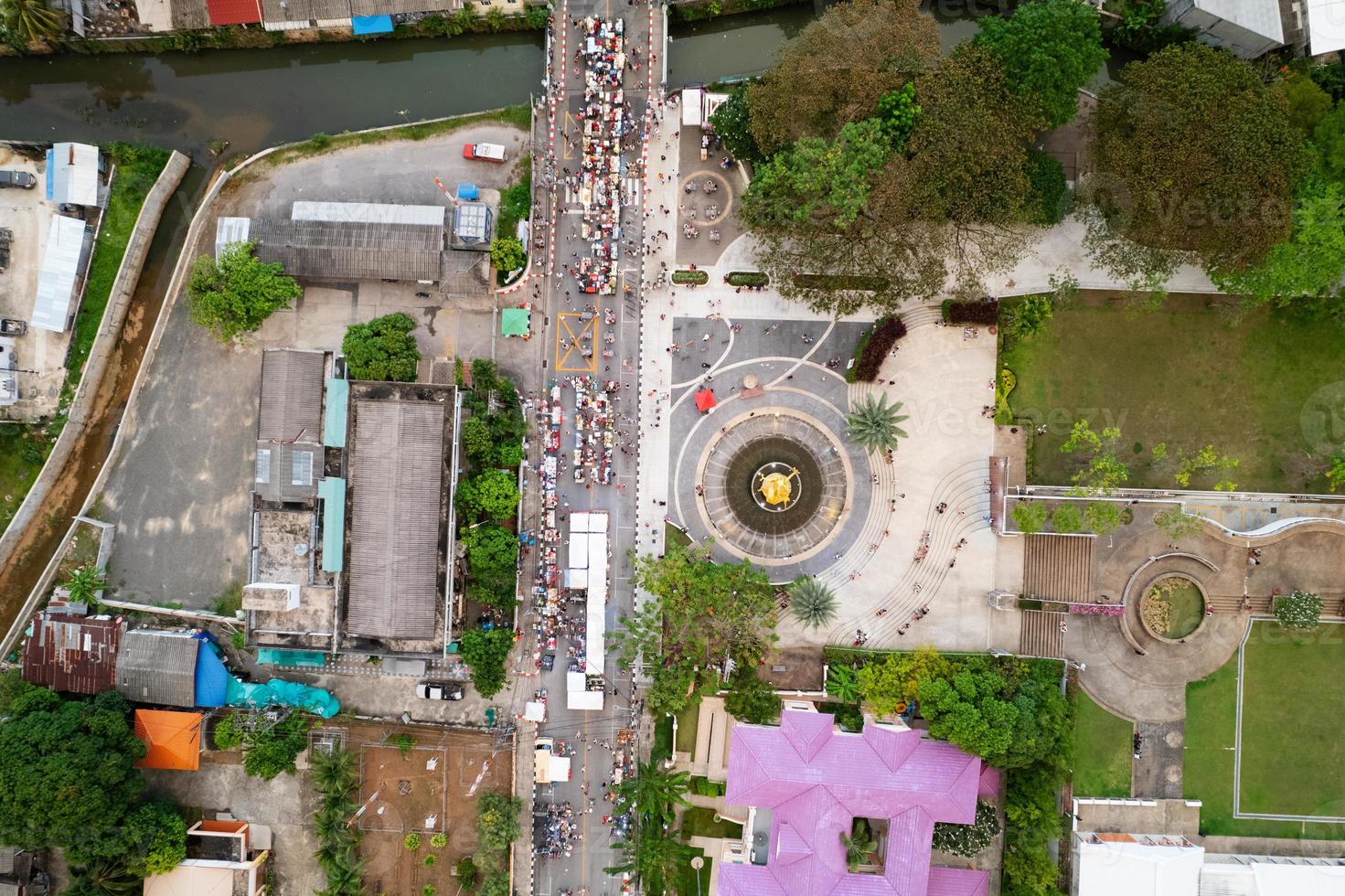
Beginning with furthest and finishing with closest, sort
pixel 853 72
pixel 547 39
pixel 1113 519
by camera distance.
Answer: pixel 547 39 → pixel 1113 519 → pixel 853 72

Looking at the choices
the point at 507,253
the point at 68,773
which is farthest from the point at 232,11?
the point at 68,773

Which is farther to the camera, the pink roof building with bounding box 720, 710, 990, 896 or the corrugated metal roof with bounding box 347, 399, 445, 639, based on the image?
the pink roof building with bounding box 720, 710, 990, 896

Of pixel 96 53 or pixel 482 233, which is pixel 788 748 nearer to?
pixel 482 233

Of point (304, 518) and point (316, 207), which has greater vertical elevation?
point (316, 207)

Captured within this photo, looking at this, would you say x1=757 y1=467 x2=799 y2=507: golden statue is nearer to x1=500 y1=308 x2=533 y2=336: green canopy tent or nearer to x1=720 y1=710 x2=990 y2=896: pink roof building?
x1=720 y1=710 x2=990 y2=896: pink roof building

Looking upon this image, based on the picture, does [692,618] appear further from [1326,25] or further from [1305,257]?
[1326,25]

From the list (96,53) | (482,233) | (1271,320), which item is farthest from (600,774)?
(96,53)

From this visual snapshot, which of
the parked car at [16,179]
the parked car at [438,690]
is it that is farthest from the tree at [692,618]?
the parked car at [16,179]

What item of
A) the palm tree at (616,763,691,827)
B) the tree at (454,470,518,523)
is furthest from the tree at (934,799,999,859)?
the tree at (454,470,518,523)
